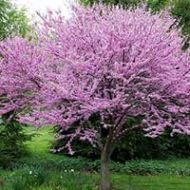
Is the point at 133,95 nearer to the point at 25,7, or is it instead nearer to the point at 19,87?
the point at 19,87

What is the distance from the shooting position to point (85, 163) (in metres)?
12.5

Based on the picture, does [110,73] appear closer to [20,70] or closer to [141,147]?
[20,70]

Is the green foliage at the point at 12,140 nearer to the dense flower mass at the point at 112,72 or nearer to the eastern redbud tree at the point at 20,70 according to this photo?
the eastern redbud tree at the point at 20,70

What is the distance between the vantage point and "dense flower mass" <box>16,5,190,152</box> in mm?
7660

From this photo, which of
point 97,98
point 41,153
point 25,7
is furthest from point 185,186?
point 25,7

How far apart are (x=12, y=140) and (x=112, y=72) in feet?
20.6

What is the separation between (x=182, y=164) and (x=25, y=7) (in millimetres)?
38713

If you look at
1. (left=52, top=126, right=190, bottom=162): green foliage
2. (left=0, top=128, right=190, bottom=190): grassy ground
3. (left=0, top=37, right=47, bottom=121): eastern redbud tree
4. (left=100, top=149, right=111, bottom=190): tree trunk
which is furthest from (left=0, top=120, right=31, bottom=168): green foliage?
(left=100, top=149, right=111, bottom=190): tree trunk

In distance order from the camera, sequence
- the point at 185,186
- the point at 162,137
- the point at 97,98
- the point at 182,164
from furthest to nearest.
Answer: the point at 162,137 < the point at 182,164 < the point at 185,186 < the point at 97,98

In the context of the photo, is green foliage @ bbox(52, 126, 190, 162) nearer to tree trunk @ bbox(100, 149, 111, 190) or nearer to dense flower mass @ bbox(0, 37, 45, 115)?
tree trunk @ bbox(100, 149, 111, 190)

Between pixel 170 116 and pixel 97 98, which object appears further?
pixel 170 116

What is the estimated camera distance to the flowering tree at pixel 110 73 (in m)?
7.67

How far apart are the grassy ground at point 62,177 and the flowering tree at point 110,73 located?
68 centimetres

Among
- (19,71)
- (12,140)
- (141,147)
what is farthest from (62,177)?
(141,147)
